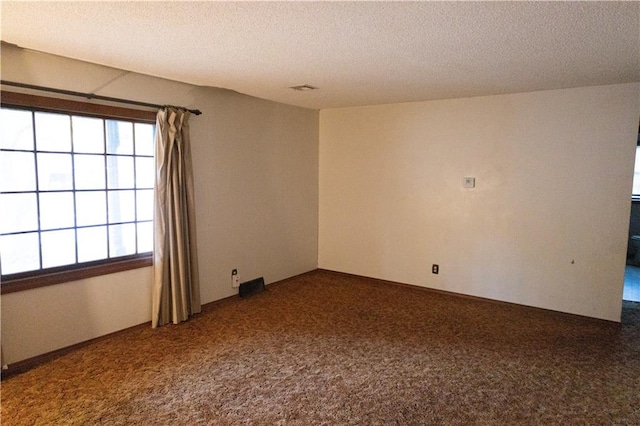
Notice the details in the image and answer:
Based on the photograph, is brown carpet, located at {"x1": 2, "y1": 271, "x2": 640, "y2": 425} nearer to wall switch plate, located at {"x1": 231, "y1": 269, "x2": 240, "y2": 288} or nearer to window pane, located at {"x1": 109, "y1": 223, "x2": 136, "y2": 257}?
wall switch plate, located at {"x1": 231, "y1": 269, "x2": 240, "y2": 288}

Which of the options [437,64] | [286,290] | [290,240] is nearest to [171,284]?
[286,290]

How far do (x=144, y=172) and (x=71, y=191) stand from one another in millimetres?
665

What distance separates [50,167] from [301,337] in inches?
95.4

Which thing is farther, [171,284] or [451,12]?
[171,284]

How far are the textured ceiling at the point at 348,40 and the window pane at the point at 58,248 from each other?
136 centimetres

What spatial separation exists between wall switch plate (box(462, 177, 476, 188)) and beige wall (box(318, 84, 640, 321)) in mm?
54

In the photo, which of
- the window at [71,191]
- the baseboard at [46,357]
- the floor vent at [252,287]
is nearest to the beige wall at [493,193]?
the floor vent at [252,287]

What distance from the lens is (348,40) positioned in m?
2.46

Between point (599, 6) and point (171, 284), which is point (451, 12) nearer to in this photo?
point (599, 6)

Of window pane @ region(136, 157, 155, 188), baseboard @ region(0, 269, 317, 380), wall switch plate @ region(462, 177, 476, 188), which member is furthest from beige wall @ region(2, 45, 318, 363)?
wall switch plate @ region(462, 177, 476, 188)

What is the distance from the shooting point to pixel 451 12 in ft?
6.56

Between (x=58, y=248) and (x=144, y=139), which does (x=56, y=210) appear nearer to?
(x=58, y=248)

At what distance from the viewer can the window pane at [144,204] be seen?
364 cm

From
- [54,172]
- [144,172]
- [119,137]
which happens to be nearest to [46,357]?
[54,172]
